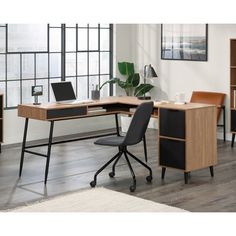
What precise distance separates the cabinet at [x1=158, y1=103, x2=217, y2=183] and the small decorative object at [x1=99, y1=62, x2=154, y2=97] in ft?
11.0

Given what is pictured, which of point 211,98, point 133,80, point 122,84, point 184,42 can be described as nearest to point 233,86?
point 211,98

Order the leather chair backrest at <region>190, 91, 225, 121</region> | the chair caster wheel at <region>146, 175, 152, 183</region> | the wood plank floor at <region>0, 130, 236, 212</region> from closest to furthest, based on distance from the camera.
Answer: the wood plank floor at <region>0, 130, 236, 212</region> → the chair caster wheel at <region>146, 175, 152, 183</region> → the leather chair backrest at <region>190, 91, 225, 121</region>

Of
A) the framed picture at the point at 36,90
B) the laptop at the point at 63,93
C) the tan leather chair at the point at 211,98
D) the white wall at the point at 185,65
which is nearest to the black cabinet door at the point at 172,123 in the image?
the laptop at the point at 63,93

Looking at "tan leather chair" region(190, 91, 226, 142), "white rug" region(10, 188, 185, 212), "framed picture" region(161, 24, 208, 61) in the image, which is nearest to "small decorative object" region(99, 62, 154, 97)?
"framed picture" region(161, 24, 208, 61)

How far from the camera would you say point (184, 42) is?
892cm

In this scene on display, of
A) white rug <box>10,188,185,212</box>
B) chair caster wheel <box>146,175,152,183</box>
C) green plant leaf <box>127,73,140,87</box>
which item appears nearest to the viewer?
white rug <box>10,188,185,212</box>

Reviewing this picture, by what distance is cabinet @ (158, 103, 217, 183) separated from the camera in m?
5.54

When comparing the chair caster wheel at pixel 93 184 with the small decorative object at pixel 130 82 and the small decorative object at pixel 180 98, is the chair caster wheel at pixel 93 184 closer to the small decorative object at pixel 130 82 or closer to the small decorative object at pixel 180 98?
the small decorative object at pixel 180 98

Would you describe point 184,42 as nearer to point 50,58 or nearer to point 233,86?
point 233,86

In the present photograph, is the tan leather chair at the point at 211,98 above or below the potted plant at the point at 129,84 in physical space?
below

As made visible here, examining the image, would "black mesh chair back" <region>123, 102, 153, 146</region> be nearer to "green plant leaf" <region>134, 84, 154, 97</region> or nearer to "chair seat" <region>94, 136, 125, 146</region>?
"chair seat" <region>94, 136, 125, 146</region>

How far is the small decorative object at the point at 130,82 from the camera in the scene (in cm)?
→ 917

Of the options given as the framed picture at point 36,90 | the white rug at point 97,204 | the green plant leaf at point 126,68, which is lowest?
the white rug at point 97,204

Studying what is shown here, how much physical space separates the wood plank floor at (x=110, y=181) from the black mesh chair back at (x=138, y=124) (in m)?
0.51
